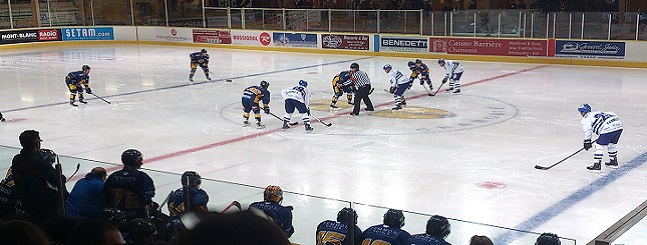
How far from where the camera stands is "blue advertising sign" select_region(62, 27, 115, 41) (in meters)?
33.4

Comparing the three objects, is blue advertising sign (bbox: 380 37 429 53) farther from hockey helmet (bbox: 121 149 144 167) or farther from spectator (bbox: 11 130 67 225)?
spectator (bbox: 11 130 67 225)

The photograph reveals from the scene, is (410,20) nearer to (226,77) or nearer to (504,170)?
(226,77)

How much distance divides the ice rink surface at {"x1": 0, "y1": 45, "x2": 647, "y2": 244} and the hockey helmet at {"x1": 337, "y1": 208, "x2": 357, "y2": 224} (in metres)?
0.48

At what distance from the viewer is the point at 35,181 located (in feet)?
18.2

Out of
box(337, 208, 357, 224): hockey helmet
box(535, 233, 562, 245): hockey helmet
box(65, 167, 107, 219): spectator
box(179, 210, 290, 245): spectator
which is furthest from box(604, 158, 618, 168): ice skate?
box(179, 210, 290, 245): spectator

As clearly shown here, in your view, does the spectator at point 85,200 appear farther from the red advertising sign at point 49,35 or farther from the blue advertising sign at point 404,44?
the red advertising sign at point 49,35

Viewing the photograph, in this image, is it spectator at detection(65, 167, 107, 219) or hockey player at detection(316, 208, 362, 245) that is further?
spectator at detection(65, 167, 107, 219)

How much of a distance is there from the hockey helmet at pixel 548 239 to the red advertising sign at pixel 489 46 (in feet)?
66.3

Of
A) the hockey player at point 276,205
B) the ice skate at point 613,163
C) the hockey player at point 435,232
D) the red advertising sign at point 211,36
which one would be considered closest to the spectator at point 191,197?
the hockey player at point 276,205

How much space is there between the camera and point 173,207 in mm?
5785

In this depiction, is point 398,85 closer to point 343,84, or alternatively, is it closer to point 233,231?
point 343,84

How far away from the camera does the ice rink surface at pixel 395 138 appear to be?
9359 mm

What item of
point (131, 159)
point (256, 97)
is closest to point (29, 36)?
point (256, 97)

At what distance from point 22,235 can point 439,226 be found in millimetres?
3528
